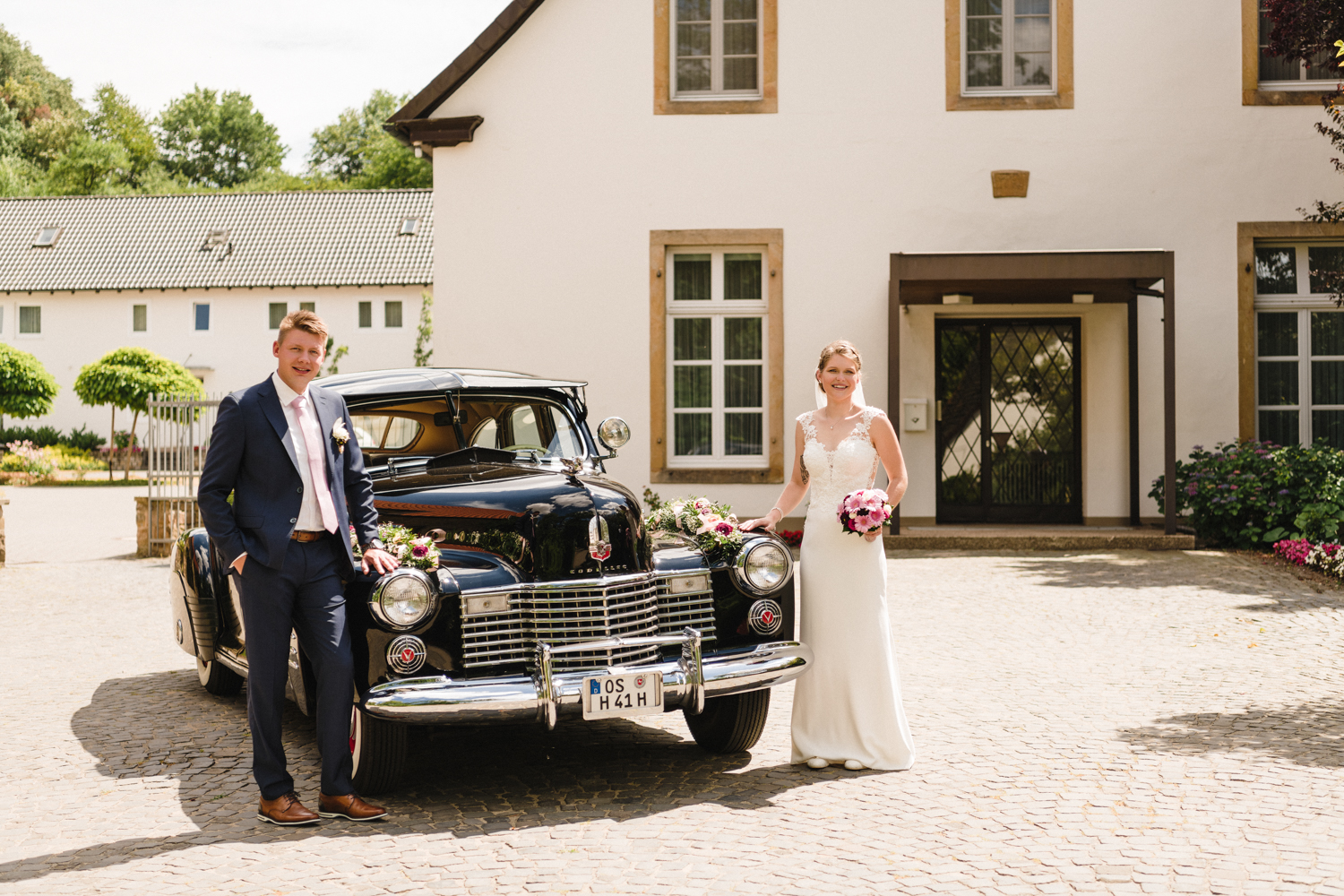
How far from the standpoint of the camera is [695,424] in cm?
1400

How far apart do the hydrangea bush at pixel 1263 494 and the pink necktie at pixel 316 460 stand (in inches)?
393

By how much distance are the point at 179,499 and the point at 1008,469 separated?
9471 mm

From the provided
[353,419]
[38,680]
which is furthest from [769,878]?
[38,680]

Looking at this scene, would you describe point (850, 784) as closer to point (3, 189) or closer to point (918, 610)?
point (918, 610)

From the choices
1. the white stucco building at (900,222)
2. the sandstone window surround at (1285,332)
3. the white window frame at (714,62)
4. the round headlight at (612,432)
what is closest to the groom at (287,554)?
the round headlight at (612,432)

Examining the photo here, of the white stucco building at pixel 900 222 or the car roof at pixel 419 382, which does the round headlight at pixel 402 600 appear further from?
the white stucco building at pixel 900 222

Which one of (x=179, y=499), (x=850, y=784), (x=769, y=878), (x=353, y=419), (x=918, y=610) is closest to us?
(x=769, y=878)

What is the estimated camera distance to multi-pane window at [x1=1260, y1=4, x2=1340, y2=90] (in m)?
13.6

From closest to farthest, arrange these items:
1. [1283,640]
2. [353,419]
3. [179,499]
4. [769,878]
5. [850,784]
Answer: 1. [769,878]
2. [850,784]
3. [353,419]
4. [1283,640]
5. [179,499]

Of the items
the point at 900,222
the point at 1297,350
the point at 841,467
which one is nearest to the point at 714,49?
the point at 900,222

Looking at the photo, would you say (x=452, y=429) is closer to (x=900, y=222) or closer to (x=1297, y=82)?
(x=900, y=222)

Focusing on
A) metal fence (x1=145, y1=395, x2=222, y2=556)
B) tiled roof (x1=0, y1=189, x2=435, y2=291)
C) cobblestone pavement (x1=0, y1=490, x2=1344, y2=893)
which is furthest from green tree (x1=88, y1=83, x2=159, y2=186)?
cobblestone pavement (x1=0, y1=490, x2=1344, y2=893)

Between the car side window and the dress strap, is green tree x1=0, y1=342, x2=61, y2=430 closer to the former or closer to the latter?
the car side window

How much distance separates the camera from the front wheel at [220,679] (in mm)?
6594
